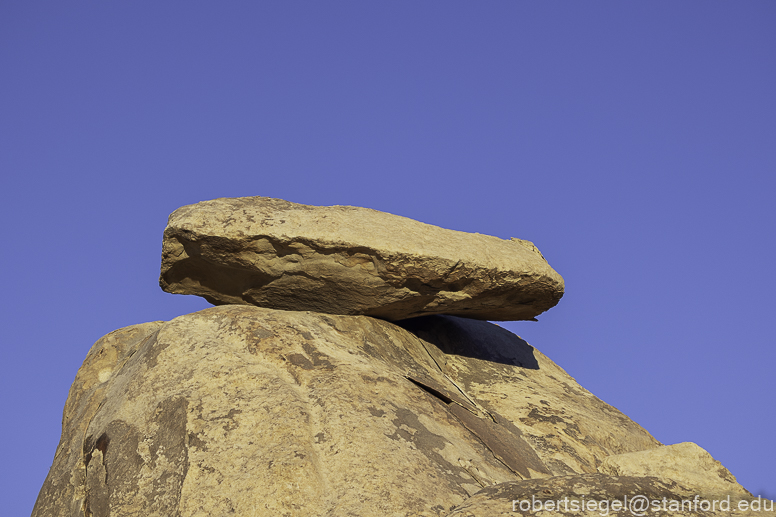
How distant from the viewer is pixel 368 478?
406 cm

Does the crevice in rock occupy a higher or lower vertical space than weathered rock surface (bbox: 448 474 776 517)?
higher

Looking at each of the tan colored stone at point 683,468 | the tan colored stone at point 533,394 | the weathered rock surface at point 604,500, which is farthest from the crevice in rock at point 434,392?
the weathered rock surface at point 604,500

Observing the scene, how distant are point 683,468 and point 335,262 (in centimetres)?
298

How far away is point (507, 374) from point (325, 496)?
342 centimetres

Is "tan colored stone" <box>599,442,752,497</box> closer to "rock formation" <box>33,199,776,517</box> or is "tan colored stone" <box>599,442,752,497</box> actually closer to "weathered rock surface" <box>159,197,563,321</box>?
"rock formation" <box>33,199,776,517</box>

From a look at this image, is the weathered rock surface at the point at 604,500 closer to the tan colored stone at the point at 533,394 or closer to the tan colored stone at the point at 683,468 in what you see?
the tan colored stone at the point at 683,468

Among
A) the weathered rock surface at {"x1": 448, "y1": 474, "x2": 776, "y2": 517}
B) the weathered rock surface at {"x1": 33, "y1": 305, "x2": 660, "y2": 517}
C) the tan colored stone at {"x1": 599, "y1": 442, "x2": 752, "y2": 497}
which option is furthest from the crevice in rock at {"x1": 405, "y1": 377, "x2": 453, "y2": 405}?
the weathered rock surface at {"x1": 448, "y1": 474, "x2": 776, "y2": 517}

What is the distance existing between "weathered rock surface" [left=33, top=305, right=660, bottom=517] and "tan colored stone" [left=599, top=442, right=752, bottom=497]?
0.93 metres

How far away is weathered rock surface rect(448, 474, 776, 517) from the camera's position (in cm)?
326

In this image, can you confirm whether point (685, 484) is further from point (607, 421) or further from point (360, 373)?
point (607, 421)

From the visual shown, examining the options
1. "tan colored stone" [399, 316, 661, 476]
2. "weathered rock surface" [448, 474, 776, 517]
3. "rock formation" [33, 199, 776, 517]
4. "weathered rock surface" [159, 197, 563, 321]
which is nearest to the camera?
"weathered rock surface" [448, 474, 776, 517]

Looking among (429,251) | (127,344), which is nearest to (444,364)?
(429,251)

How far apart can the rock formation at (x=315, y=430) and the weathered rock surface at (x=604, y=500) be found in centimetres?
1

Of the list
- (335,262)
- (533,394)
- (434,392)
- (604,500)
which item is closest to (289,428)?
(434,392)
